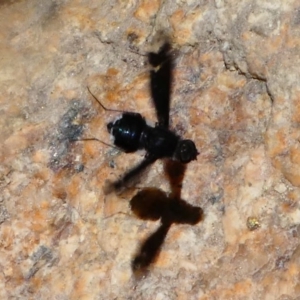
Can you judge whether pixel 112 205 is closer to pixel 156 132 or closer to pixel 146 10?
pixel 156 132

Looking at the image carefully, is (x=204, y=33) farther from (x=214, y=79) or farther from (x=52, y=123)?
(x=52, y=123)

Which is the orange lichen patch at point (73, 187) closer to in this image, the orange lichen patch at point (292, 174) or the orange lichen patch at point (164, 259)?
the orange lichen patch at point (164, 259)

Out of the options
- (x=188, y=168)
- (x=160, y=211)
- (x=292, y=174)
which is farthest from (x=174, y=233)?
(x=292, y=174)

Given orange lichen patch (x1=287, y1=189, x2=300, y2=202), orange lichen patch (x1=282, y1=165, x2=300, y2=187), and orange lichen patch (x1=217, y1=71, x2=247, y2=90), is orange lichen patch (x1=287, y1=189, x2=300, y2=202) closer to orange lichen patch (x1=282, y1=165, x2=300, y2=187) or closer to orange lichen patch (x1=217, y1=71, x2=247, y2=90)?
orange lichen patch (x1=282, y1=165, x2=300, y2=187)

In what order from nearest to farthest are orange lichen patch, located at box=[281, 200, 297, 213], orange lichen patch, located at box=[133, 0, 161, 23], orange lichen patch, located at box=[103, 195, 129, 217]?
orange lichen patch, located at box=[281, 200, 297, 213] < orange lichen patch, located at box=[103, 195, 129, 217] < orange lichen patch, located at box=[133, 0, 161, 23]

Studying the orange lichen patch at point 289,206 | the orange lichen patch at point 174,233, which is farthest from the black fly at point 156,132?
the orange lichen patch at point 289,206

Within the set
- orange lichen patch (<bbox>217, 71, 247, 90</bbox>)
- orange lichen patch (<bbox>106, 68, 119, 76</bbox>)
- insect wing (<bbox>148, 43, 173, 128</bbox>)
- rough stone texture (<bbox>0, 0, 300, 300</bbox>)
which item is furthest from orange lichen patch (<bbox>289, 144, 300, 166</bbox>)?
orange lichen patch (<bbox>106, 68, 119, 76</bbox>)
